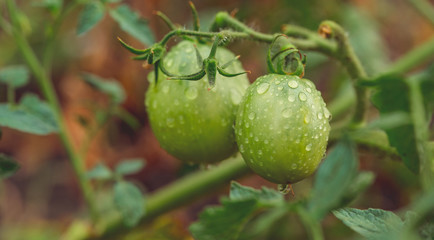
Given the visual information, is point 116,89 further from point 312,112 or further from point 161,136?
point 312,112

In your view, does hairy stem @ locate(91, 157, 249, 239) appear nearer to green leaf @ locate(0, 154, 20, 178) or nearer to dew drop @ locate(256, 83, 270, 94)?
green leaf @ locate(0, 154, 20, 178)

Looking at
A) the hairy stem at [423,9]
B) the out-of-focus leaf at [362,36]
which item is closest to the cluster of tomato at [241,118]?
the hairy stem at [423,9]

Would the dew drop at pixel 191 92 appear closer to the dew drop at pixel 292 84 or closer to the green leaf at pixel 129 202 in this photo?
the dew drop at pixel 292 84

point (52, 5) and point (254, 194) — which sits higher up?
point (52, 5)

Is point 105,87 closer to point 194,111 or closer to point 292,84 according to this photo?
point 194,111

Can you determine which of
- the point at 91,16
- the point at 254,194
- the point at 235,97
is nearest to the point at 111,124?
the point at 91,16

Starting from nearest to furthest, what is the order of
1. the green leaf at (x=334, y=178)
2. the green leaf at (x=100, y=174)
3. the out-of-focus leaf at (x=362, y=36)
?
1. the green leaf at (x=334, y=178)
2. the green leaf at (x=100, y=174)
3. the out-of-focus leaf at (x=362, y=36)

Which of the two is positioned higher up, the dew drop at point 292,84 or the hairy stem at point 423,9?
the hairy stem at point 423,9
